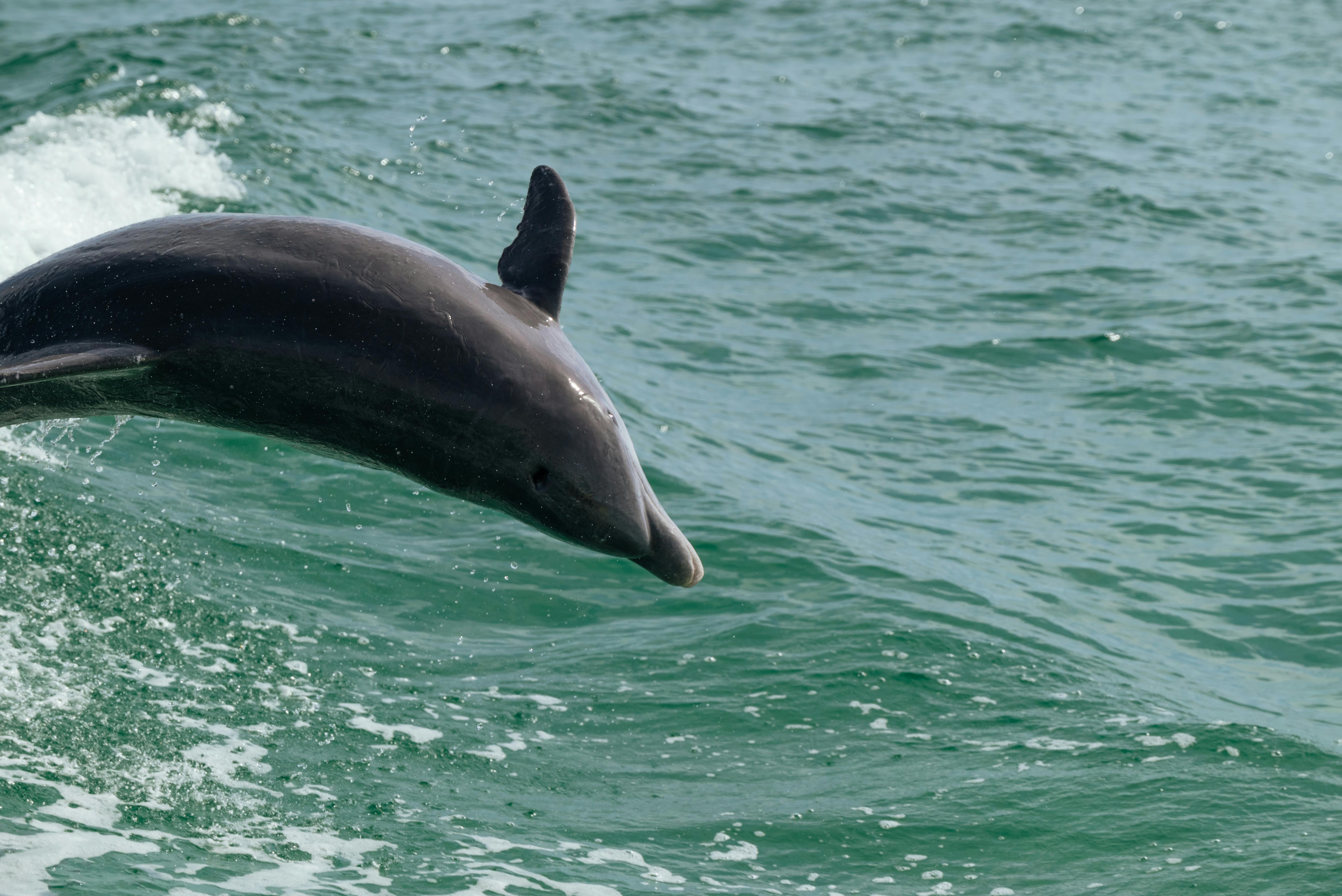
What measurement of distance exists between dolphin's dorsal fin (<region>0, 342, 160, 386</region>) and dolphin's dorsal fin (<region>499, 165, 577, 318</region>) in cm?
136

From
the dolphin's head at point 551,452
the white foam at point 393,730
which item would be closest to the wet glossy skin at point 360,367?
the dolphin's head at point 551,452

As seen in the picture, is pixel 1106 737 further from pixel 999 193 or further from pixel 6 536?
pixel 999 193

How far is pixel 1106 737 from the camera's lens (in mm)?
9281

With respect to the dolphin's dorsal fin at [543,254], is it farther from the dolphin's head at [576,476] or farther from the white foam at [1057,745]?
the white foam at [1057,745]

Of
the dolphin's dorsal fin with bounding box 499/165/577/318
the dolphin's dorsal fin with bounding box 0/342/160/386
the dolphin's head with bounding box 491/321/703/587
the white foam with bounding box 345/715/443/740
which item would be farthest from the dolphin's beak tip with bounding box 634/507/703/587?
the white foam with bounding box 345/715/443/740

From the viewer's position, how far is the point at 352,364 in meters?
5.43

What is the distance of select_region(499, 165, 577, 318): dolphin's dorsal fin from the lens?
5.88 meters

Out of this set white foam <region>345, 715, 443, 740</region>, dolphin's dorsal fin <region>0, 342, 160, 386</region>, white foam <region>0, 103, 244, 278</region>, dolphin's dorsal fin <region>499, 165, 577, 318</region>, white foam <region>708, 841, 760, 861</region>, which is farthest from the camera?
white foam <region>0, 103, 244, 278</region>

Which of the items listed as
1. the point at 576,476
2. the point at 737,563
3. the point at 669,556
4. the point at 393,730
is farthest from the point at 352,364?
the point at 737,563

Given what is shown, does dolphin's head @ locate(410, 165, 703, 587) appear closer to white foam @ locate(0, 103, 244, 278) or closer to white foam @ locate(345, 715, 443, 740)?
white foam @ locate(345, 715, 443, 740)

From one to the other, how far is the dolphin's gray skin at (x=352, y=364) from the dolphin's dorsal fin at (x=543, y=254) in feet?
0.51

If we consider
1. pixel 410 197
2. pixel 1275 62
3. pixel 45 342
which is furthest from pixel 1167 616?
pixel 1275 62

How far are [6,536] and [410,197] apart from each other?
11500mm

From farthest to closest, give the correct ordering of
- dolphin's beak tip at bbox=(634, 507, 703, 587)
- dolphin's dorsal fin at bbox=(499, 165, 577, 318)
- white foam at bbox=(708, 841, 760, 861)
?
white foam at bbox=(708, 841, 760, 861) < dolphin's dorsal fin at bbox=(499, 165, 577, 318) < dolphin's beak tip at bbox=(634, 507, 703, 587)
